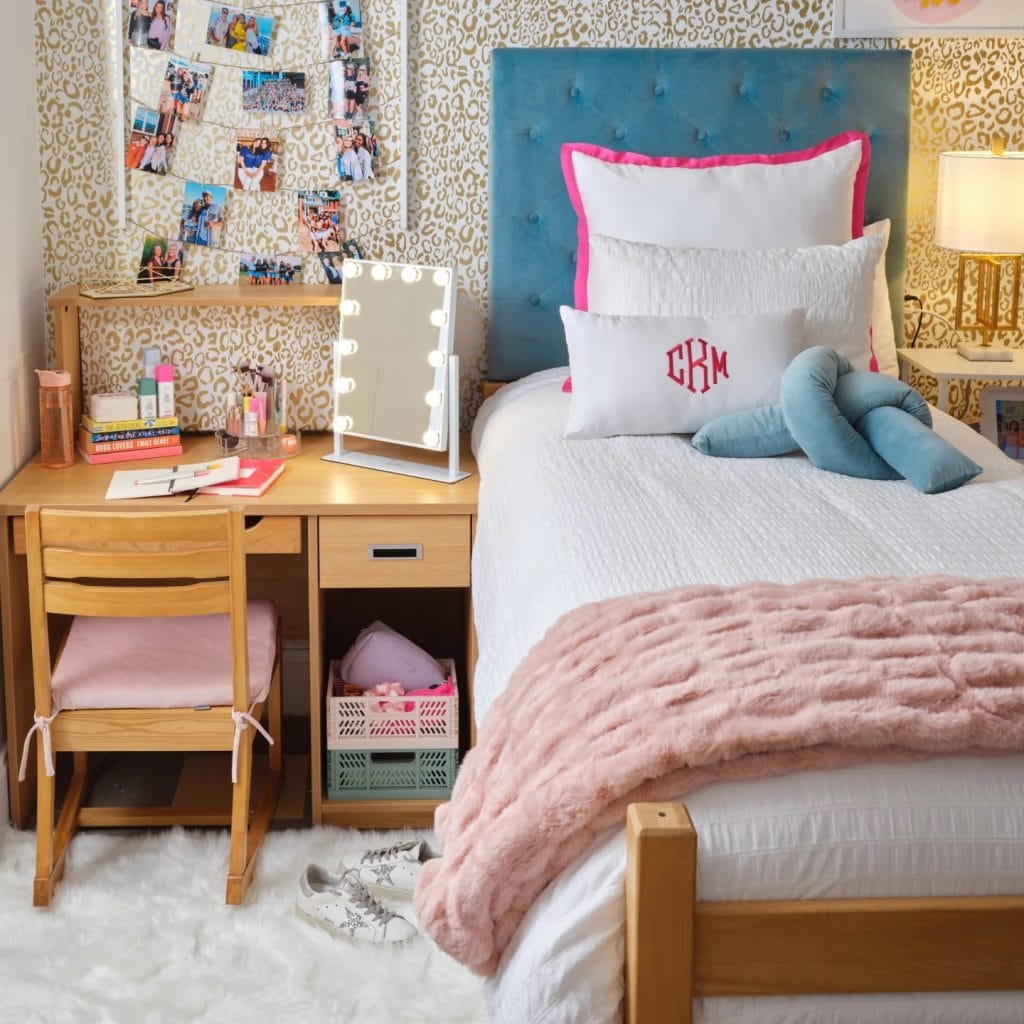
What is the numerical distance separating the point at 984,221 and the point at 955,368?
31 centimetres

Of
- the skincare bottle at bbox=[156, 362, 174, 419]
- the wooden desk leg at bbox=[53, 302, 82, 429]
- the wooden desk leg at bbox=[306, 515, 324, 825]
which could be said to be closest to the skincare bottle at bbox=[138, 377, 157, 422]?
the skincare bottle at bbox=[156, 362, 174, 419]

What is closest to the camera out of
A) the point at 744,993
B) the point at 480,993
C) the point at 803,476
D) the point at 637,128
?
the point at 744,993

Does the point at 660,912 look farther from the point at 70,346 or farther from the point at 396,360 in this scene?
the point at 70,346

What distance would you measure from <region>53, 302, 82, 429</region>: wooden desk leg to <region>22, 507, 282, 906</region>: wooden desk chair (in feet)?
1.91

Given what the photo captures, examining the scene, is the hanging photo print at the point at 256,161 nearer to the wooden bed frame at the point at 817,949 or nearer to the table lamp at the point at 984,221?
the table lamp at the point at 984,221

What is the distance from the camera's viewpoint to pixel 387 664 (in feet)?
9.39

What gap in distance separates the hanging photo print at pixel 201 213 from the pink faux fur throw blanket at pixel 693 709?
1.70 m

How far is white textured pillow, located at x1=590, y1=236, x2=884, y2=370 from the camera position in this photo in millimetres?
2754

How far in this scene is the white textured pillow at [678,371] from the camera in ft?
8.69

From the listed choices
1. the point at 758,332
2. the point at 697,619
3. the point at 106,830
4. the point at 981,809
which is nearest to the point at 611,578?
the point at 697,619

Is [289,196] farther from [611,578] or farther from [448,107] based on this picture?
[611,578]

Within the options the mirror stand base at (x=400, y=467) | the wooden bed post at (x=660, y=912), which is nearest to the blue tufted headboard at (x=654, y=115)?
the mirror stand base at (x=400, y=467)

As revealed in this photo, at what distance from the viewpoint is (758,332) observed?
2.65m

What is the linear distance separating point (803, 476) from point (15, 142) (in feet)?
5.57
